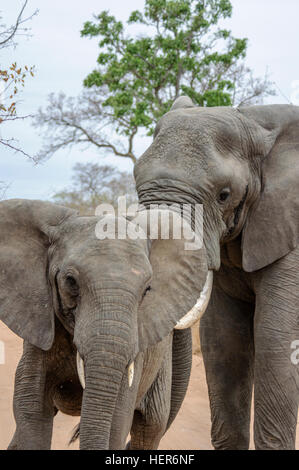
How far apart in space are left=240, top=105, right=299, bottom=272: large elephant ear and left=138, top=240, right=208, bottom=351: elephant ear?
107 cm

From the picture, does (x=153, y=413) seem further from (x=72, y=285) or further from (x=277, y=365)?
(x=72, y=285)

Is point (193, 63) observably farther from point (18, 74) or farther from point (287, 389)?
point (287, 389)

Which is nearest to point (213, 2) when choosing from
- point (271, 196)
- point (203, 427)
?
point (203, 427)

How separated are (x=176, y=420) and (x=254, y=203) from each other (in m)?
3.14

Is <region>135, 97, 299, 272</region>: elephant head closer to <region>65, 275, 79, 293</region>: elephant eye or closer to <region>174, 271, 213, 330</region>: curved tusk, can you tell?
<region>174, 271, 213, 330</region>: curved tusk

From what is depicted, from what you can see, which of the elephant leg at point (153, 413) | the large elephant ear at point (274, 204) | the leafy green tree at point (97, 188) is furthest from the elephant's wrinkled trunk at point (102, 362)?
the leafy green tree at point (97, 188)

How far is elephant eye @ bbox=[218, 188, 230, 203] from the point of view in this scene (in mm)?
4295

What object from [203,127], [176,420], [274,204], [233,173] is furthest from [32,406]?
[176,420]

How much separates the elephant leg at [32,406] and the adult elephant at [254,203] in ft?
3.57

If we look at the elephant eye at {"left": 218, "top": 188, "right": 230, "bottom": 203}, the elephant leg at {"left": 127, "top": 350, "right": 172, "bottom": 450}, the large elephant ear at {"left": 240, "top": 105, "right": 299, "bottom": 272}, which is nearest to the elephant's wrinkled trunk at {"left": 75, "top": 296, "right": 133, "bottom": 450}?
the elephant leg at {"left": 127, "top": 350, "right": 172, "bottom": 450}

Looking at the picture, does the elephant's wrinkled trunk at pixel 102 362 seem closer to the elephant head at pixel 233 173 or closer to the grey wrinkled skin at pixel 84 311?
the grey wrinkled skin at pixel 84 311

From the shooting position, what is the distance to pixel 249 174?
4.54 metres

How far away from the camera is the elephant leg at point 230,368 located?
5.07 m

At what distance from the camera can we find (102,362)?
285 centimetres
